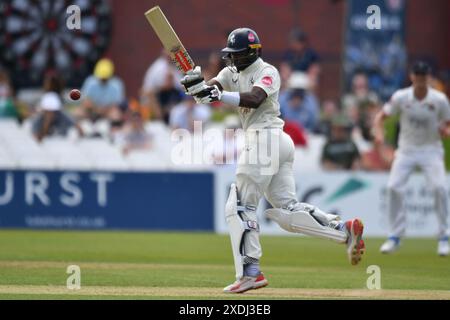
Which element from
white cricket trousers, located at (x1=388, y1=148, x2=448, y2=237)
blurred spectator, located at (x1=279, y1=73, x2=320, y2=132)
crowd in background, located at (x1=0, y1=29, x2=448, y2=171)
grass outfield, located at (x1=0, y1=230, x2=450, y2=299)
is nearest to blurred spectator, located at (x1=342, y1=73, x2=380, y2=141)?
crowd in background, located at (x1=0, y1=29, x2=448, y2=171)

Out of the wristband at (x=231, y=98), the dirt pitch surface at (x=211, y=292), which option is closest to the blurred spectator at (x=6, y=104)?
the dirt pitch surface at (x=211, y=292)

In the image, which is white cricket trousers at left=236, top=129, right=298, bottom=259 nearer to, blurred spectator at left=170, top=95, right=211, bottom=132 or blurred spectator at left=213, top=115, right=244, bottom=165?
blurred spectator at left=213, top=115, right=244, bottom=165

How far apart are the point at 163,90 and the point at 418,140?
689cm

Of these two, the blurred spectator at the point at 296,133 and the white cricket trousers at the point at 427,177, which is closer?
the white cricket trousers at the point at 427,177

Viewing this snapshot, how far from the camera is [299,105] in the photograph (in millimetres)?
19641

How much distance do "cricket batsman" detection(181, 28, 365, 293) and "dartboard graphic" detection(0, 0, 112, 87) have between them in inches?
538

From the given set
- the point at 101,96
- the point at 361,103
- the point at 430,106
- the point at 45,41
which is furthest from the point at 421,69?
the point at 45,41

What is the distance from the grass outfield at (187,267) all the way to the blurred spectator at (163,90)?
3505 mm

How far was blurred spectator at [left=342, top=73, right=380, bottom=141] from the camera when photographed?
20016 mm

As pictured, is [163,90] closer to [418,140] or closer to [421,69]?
[418,140]

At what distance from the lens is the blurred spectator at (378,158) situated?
18.6 metres

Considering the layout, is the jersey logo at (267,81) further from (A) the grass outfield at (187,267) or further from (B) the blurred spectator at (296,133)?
(B) the blurred spectator at (296,133)

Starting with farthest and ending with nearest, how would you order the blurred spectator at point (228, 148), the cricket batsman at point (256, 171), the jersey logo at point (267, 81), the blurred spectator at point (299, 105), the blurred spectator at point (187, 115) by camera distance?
the blurred spectator at point (299, 105)
the blurred spectator at point (187, 115)
the blurred spectator at point (228, 148)
the jersey logo at point (267, 81)
the cricket batsman at point (256, 171)

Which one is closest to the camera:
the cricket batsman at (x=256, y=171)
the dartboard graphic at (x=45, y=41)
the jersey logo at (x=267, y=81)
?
the cricket batsman at (x=256, y=171)
